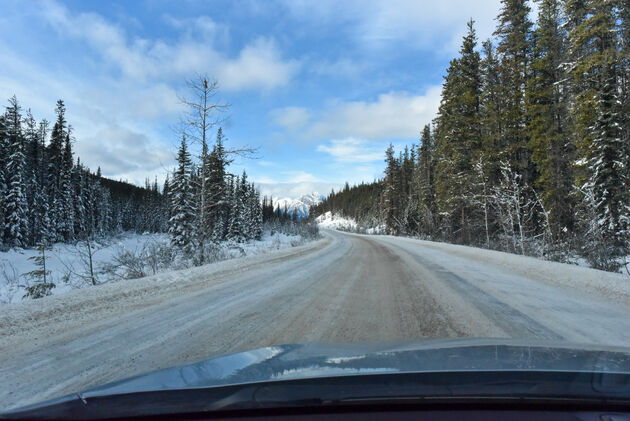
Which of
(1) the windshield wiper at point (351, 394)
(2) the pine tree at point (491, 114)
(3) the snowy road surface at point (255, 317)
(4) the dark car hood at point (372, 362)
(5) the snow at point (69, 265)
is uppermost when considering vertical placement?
(2) the pine tree at point (491, 114)

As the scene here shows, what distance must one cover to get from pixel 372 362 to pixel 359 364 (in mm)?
96

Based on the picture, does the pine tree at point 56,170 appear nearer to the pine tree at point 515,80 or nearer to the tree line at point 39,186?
the tree line at point 39,186

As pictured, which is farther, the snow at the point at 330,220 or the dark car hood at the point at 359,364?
the snow at the point at 330,220

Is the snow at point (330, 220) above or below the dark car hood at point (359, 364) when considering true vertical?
above

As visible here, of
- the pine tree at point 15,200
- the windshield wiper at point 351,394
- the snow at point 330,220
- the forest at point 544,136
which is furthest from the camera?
the snow at point 330,220

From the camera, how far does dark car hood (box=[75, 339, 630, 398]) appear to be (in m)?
1.48

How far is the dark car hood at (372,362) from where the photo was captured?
1484 millimetres

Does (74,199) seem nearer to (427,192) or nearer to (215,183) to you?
(215,183)

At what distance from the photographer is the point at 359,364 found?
1708 millimetres

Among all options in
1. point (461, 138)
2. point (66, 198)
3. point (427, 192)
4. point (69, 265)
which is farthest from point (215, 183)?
point (66, 198)

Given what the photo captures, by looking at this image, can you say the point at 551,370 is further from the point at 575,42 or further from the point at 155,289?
the point at 575,42

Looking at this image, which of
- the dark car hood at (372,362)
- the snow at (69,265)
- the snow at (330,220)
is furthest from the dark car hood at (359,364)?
the snow at (330,220)

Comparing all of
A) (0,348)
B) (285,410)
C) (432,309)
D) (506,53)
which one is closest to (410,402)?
(285,410)

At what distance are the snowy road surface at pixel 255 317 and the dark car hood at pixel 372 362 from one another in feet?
4.25
